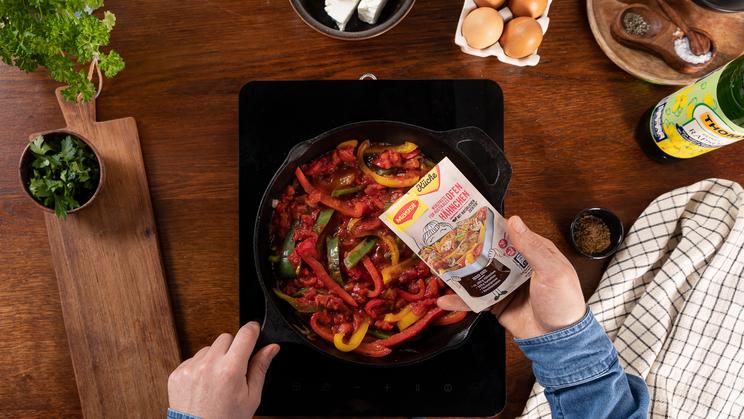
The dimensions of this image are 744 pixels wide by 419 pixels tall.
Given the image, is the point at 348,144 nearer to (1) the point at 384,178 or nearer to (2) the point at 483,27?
(1) the point at 384,178

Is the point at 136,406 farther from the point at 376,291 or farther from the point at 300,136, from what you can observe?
the point at 300,136

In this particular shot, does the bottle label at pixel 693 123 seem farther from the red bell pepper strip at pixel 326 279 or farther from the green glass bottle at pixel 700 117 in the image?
the red bell pepper strip at pixel 326 279

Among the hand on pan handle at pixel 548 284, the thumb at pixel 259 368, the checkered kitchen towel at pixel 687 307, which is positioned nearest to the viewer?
the hand on pan handle at pixel 548 284

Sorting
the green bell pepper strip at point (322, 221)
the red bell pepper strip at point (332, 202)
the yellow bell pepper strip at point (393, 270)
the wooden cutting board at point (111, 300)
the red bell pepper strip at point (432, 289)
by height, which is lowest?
the wooden cutting board at point (111, 300)

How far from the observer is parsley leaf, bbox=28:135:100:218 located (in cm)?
130

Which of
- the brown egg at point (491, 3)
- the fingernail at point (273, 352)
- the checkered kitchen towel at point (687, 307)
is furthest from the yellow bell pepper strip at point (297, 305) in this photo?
the brown egg at point (491, 3)

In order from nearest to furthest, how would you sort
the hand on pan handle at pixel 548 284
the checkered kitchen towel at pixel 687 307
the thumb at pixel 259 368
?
the hand on pan handle at pixel 548 284 < the thumb at pixel 259 368 < the checkered kitchen towel at pixel 687 307

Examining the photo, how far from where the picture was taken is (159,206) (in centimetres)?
148

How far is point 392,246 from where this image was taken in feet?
4.60

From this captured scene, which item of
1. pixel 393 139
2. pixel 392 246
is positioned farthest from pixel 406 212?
pixel 393 139

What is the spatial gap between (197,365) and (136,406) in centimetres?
33

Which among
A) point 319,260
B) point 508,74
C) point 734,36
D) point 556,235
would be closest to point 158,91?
point 319,260

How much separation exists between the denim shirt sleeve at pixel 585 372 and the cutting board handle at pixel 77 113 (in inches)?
49.5

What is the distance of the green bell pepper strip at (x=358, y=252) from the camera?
4.57ft
